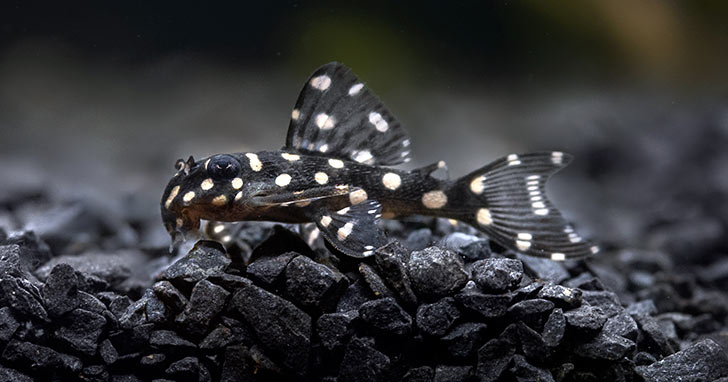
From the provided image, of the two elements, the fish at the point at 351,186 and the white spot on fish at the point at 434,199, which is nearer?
the fish at the point at 351,186

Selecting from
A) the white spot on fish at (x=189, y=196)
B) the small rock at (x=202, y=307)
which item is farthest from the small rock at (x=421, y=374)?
the white spot on fish at (x=189, y=196)

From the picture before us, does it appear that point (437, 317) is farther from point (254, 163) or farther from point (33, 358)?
point (33, 358)

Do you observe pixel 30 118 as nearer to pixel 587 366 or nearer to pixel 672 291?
pixel 587 366

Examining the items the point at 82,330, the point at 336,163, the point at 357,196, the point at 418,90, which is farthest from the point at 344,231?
the point at 418,90

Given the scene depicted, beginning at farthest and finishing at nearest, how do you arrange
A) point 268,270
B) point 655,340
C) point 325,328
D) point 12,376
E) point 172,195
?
point 172,195, point 655,340, point 268,270, point 325,328, point 12,376

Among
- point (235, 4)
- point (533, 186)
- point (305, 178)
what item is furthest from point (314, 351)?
point (235, 4)

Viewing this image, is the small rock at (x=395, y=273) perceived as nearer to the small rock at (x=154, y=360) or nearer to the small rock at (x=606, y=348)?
the small rock at (x=606, y=348)
